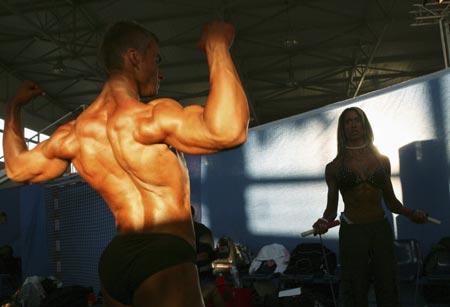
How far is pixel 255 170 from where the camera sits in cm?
604

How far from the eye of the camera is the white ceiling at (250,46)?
12258mm

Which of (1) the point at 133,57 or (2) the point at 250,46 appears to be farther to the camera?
(2) the point at 250,46

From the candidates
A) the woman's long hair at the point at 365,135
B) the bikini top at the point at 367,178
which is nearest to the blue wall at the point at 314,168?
the woman's long hair at the point at 365,135

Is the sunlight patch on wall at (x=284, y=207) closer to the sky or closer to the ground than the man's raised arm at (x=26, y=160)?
closer to the ground

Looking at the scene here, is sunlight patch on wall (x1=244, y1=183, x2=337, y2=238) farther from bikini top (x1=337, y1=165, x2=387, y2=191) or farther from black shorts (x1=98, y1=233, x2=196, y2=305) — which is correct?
black shorts (x1=98, y1=233, x2=196, y2=305)

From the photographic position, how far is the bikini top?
3256mm

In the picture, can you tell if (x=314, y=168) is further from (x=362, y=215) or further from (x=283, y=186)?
(x=362, y=215)

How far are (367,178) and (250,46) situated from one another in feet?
38.2

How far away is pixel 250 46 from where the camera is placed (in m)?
14.5

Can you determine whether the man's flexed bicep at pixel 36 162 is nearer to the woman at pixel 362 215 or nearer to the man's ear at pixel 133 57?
the man's ear at pixel 133 57

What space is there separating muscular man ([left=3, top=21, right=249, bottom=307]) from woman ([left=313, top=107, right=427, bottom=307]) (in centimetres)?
181

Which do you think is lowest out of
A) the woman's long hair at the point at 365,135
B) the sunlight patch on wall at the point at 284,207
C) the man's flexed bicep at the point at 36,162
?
the sunlight patch on wall at the point at 284,207

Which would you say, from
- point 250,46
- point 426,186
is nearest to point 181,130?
point 426,186

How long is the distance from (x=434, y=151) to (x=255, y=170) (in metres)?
2.10
